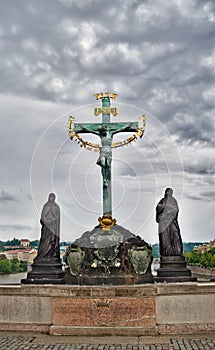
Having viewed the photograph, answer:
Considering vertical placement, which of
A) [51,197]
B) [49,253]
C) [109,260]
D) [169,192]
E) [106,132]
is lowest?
[109,260]

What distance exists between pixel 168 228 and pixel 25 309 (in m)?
5.02

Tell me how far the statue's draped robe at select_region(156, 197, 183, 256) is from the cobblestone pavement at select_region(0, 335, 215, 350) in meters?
3.27

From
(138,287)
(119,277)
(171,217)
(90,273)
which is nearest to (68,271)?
(90,273)

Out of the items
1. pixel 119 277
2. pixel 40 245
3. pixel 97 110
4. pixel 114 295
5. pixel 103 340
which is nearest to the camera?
pixel 103 340

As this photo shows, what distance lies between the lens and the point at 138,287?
10695 mm

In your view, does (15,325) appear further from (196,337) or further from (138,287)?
(196,337)

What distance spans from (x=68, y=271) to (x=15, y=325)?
7.25 feet

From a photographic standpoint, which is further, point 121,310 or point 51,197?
point 51,197

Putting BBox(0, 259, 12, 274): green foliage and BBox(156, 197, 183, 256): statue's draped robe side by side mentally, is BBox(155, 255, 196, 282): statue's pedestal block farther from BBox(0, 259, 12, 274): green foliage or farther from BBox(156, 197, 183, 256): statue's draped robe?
BBox(0, 259, 12, 274): green foliage

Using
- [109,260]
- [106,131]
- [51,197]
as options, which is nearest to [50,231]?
[51,197]

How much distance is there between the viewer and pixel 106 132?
14.2 meters

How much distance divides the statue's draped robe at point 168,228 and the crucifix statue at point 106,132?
5.31 feet

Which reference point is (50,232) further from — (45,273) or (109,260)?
(109,260)

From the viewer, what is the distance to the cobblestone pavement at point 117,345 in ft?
30.2
